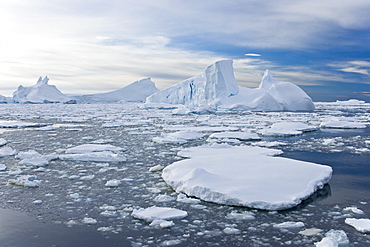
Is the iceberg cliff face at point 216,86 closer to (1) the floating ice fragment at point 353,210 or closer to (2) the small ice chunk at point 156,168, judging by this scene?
(2) the small ice chunk at point 156,168

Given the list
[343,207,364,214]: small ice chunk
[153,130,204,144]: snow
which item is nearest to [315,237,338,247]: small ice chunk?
[343,207,364,214]: small ice chunk

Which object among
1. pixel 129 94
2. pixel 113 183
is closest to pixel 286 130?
pixel 113 183

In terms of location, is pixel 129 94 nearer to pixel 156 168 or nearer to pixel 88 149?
pixel 88 149

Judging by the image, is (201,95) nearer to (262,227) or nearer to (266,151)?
(266,151)

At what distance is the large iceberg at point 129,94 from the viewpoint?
79.5 meters

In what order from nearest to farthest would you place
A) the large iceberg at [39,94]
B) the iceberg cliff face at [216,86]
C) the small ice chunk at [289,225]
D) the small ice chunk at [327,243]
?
→ the small ice chunk at [327,243] < the small ice chunk at [289,225] < the iceberg cliff face at [216,86] < the large iceberg at [39,94]

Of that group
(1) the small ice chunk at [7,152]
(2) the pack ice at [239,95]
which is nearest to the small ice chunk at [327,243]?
(1) the small ice chunk at [7,152]

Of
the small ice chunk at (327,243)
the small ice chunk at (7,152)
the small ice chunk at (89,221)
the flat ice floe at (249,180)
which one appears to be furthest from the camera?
the small ice chunk at (7,152)

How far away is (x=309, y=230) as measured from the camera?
11.9ft

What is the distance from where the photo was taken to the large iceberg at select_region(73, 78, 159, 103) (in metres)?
79.5

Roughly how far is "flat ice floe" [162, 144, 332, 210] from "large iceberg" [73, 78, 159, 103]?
73634 millimetres

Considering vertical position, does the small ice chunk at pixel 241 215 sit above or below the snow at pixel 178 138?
below

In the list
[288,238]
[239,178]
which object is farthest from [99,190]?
[288,238]

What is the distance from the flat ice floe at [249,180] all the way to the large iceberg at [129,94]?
7363 cm
